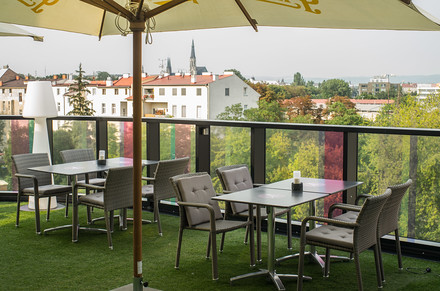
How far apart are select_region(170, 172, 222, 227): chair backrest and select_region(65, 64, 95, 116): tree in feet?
252

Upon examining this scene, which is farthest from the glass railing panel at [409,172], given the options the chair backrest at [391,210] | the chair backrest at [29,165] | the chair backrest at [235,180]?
the chair backrest at [29,165]

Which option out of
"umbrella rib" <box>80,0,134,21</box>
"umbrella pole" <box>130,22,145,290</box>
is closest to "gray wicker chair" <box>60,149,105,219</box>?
"umbrella pole" <box>130,22,145,290</box>

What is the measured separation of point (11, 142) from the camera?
27.7 ft

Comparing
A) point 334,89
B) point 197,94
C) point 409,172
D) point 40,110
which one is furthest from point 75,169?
point 197,94

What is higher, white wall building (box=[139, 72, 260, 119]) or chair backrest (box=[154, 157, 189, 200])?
white wall building (box=[139, 72, 260, 119])

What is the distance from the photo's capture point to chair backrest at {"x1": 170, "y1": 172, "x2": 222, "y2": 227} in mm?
4723

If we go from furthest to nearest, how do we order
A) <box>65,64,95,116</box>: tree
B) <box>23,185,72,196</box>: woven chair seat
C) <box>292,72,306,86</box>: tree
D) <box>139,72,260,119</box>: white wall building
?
<box>139,72,260,119</box>: white wall building, <box>65,64,95,116</box>: tree, <box>292,72,306,86</box>: tree, <box>23,185,72,196</box>: woven chair seat

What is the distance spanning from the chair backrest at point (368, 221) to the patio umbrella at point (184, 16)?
4.03 feet

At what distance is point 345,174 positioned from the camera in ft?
19.4

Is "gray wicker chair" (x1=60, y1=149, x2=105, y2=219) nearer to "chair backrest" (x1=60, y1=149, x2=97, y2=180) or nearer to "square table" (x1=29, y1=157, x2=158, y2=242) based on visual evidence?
"chair backrest" (x1=60, y1=149, x2=97, y2=180)

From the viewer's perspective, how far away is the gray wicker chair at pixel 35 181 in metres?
6.16

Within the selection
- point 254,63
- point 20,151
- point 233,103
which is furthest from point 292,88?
point 20,151

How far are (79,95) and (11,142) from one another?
74.2m

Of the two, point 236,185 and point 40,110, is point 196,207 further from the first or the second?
point 40,110
